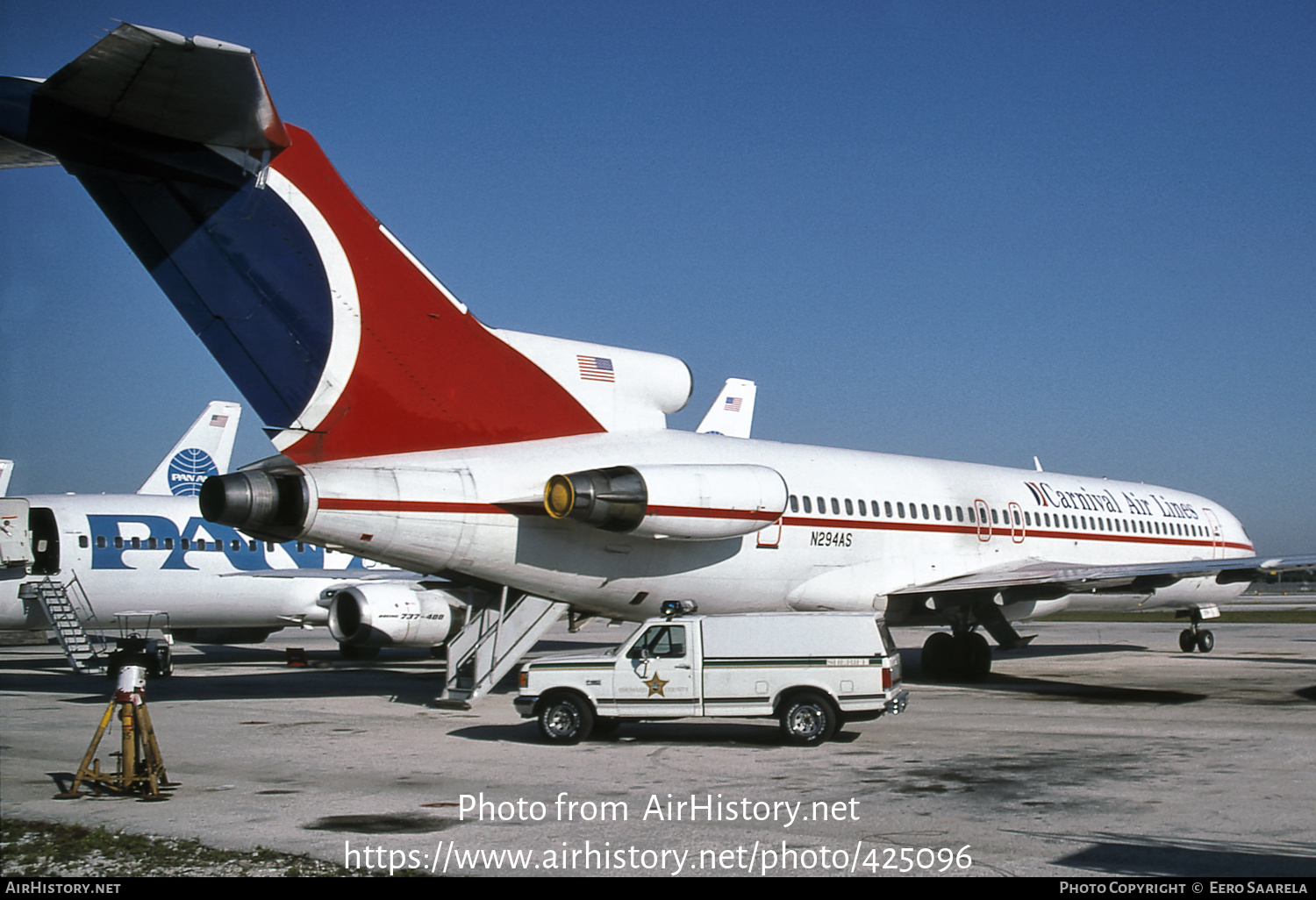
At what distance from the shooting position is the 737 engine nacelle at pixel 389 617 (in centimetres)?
2284

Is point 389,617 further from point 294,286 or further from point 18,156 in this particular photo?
point 18,156

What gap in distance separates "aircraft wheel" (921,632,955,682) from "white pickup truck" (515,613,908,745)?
881 cm

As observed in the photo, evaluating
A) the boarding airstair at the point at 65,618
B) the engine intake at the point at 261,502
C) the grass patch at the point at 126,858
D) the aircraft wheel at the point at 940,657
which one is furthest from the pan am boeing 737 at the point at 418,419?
the boarding airstair at the point at 65,618

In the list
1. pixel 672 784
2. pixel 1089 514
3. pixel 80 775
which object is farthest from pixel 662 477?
pixel 1089 514

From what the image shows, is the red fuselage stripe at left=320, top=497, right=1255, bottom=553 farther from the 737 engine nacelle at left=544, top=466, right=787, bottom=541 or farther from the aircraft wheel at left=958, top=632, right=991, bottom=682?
the aircraft wheel at left=958, top=632, right=991, bottom=682

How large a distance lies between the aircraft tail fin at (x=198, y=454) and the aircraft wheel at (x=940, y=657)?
70.8 feet

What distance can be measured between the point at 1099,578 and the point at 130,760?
14.9m

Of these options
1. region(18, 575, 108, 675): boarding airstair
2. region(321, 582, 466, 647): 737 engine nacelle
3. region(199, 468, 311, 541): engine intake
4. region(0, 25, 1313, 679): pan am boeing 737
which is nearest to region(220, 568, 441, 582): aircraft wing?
region(321, 582, 466, 647): 737 engine nacelle

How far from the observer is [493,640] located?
55.1 feet

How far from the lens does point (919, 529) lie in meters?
21.8

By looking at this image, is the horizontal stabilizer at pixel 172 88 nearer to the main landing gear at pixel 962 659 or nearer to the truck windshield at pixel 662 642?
the truck windshield at pixel 662 642

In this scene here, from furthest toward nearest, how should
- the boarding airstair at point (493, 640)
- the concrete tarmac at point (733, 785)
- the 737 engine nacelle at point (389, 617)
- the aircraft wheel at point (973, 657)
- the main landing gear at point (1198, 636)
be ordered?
1. the main landing gear at point (1198, 636)
2. the 737 engine nacelle at point (389, 617)
3. the aircraft wheel at point (973, 657)
4. the boarding airstair at point (493, 640)
5. the concrete tarmac at point (733, 785)
